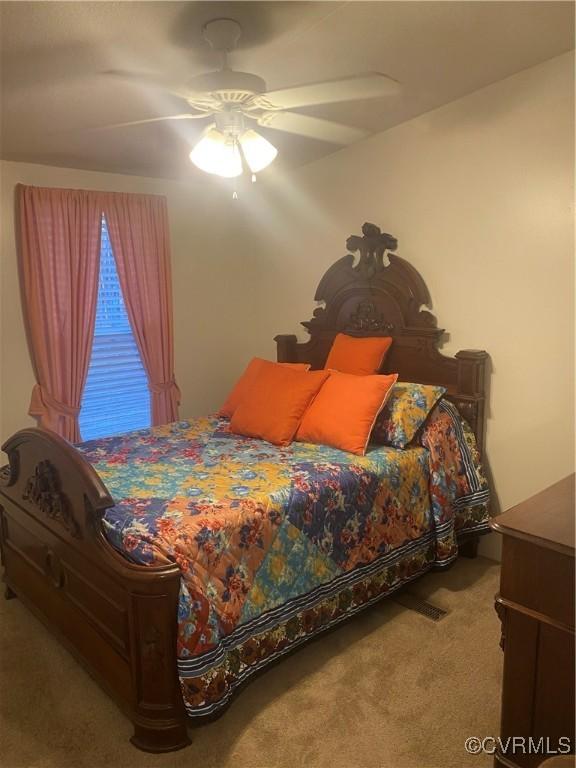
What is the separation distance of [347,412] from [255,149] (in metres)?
1.26

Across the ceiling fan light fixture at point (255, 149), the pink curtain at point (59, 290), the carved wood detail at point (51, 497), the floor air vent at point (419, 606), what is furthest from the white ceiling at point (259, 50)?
the floor air vent at point (419, 606)

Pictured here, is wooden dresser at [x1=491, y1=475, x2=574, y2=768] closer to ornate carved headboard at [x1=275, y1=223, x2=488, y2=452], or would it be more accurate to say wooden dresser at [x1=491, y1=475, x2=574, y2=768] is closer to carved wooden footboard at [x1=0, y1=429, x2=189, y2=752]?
carved wooden footboard at [x1=0, y1=429, x2=189, y2=752]

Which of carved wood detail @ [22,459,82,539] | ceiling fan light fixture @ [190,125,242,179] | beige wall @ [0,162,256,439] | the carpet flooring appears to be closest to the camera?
the carpet flooring

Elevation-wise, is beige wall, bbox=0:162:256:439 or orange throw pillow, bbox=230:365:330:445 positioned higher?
beige wall, bbox=0:162:256:439

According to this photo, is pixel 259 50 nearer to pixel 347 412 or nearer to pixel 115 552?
pixel 347 412

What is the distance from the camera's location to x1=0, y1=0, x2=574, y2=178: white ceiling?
180 centimetres

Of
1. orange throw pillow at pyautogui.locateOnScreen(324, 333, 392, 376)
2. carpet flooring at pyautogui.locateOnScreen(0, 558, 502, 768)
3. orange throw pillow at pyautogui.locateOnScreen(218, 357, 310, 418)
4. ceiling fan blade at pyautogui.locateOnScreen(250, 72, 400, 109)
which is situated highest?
ceiling fan blade at pyautogui.locateOnScreen(250, 72, 400, 109)

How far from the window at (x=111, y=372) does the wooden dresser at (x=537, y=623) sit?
294cm

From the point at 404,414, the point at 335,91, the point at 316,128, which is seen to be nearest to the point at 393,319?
the point at 404,414

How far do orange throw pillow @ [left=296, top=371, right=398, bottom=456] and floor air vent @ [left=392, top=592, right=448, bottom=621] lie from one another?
0.71 metres

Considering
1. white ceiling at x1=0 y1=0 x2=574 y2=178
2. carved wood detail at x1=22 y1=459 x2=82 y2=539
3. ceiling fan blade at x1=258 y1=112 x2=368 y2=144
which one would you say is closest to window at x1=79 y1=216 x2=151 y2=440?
white ceiling at x1=0 y1=0 x2=574 y2=178

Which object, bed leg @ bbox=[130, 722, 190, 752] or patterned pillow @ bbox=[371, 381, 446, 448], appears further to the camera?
patterned pillow @ bbox=[371, 381, 446, 448]

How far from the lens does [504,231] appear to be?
273 cm

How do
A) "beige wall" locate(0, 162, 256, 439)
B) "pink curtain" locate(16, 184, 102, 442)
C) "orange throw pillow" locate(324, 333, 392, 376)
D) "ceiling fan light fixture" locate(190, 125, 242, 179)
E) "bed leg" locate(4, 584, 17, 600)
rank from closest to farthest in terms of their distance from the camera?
"ceiling fan light fixture" locate(190, 125, 242, 179) < "bed leg" locate(4, 584, 17, 600) < "orange throw pillow" locate(324, 333, 392, 376) < "pink curtain" locate(16, 184, 102, 442) < "beige wall" locate(0, 162, 256, 439)
